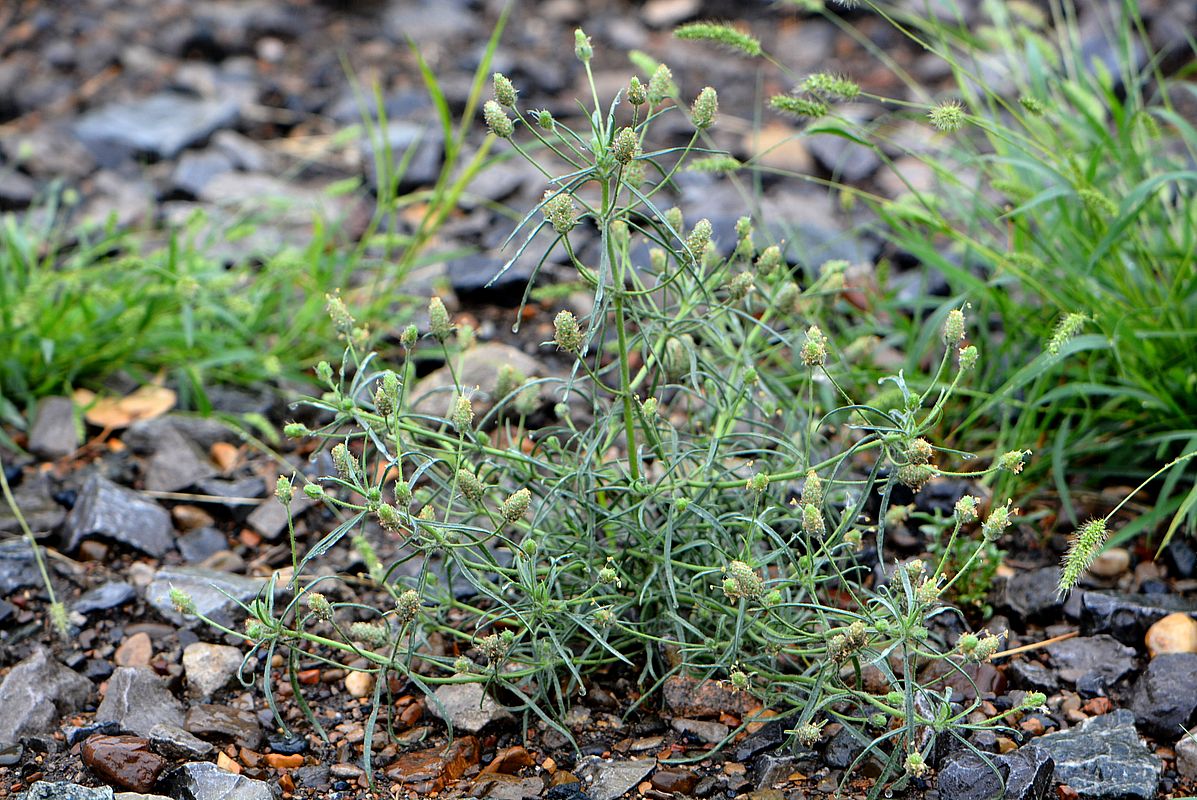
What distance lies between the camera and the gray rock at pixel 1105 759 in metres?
1.86

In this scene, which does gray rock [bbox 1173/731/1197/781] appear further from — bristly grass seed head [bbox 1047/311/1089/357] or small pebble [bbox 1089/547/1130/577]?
bristly grass seed head [bbox 1047/311/1089/357]

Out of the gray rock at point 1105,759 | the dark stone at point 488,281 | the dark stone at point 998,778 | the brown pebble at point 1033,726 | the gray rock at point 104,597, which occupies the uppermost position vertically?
the dark stone at point 488,281

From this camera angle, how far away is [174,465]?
2752 mm

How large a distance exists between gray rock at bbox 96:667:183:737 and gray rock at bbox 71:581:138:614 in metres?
0.24

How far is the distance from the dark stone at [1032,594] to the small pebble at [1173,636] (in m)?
0.16

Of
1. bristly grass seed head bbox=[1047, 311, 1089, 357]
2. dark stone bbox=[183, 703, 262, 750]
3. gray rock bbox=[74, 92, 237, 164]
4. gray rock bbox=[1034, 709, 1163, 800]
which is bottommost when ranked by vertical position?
dark stone bbox=[183, 703, 262, 750]

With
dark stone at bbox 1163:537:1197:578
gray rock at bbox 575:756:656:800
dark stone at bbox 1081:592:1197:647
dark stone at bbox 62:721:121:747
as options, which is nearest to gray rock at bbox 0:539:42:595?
dark stone at bbox 62:721:121:747

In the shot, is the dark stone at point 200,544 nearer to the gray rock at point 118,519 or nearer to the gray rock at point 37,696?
the gray rock at point 118,519

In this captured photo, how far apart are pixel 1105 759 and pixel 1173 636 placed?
38 cm

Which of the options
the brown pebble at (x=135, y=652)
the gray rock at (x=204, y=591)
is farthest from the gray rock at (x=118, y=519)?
the brown pebble at (x=135, y=652)

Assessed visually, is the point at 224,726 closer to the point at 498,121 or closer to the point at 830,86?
the point at 498,121

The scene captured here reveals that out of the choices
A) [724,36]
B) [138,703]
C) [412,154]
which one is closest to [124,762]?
[138,703]

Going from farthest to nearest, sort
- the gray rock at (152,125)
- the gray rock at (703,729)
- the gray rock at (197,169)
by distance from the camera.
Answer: the gray rock at (152,125)
the gray rock at (197,169)
the gray rock at (703,729)

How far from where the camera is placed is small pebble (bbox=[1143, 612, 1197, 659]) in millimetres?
2174
